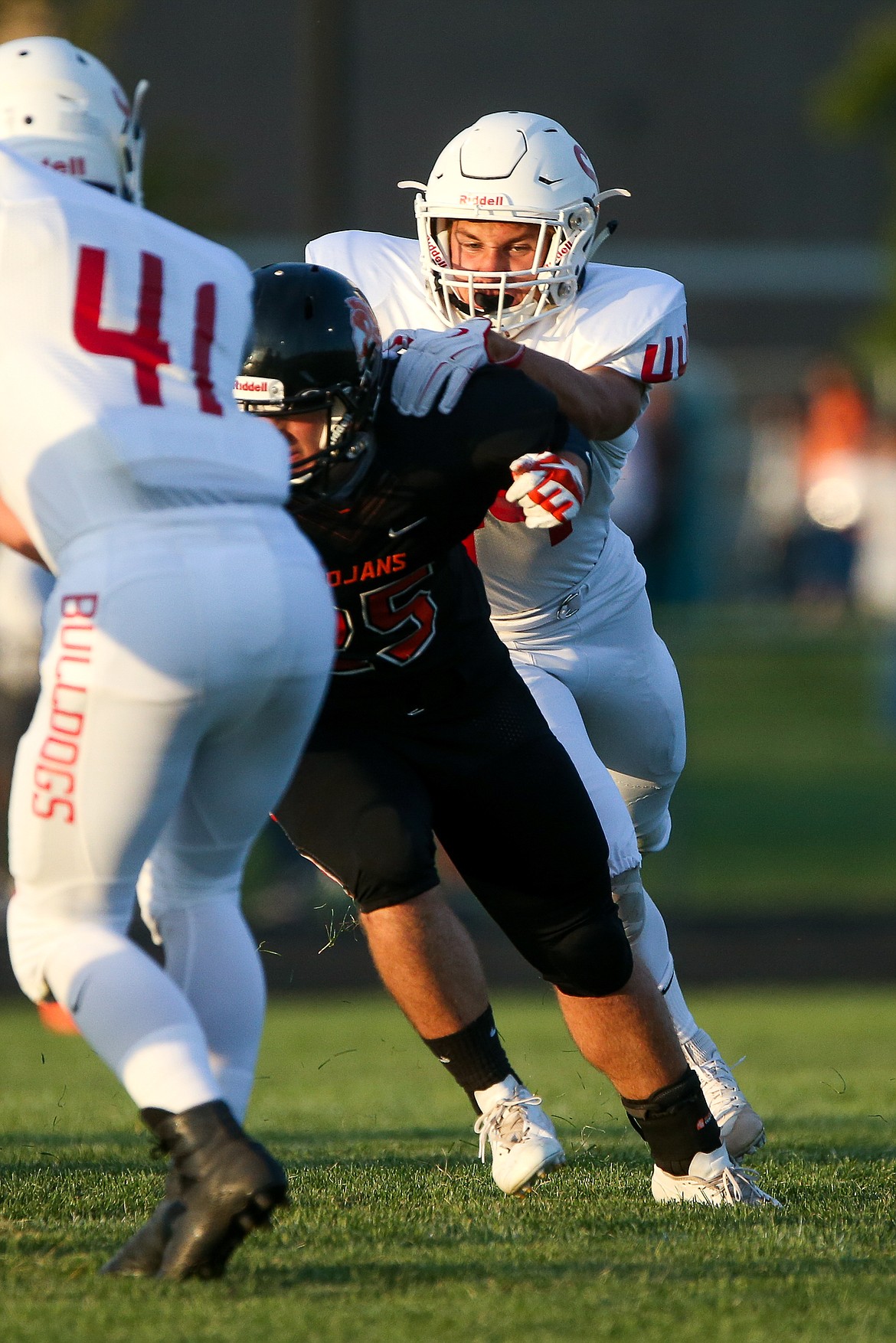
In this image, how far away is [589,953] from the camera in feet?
11.7

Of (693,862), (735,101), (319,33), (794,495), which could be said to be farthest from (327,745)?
(735,101)

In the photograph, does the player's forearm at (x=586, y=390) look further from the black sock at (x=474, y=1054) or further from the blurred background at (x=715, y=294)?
the blurred background at (x=715, y=294)

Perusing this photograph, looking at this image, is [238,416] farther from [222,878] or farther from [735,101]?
[735,101]

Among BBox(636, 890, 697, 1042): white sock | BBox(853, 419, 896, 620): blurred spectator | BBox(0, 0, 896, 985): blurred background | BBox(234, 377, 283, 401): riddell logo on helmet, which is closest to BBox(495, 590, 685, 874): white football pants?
BBox(636, 890, 697, 1042): white sock

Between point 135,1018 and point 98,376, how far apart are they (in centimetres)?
94

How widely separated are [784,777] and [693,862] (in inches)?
75.7

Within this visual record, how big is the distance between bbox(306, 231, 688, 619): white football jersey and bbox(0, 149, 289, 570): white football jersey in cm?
128

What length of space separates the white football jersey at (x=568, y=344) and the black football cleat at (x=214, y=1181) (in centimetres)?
170

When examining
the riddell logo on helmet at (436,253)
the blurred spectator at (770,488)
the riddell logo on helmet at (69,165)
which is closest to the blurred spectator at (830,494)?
the blurred spectator at (770,488)

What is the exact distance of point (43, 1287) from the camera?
9.52 feet

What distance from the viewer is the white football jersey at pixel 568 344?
13.2ft

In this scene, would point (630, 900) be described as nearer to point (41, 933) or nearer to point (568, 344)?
point (568, 344)

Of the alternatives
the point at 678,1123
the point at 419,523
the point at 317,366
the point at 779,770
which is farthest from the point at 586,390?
the point at 779,770

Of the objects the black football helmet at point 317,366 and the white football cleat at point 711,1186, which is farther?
the white football cleat at point 711,1186
